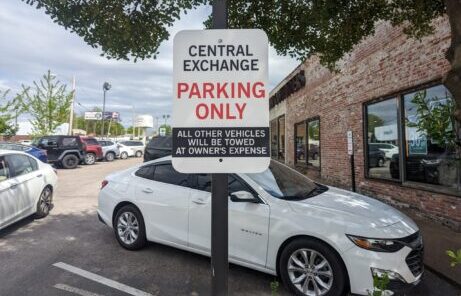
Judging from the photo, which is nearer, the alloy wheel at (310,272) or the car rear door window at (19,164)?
the alloy wheel at (310,272)

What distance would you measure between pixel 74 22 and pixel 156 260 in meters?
3.33

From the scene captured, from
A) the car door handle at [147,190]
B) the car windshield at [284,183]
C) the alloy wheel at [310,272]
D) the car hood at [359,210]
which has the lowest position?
the alloy wheel at [310,272]

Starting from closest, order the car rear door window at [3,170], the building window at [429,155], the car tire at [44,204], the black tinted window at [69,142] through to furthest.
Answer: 1. the car rear door window at [3,170]
2. the building window at [429,155]
3. the car tire at [44,204]
4. the black tinted window at [69,142]

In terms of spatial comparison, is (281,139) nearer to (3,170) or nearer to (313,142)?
(313,142)

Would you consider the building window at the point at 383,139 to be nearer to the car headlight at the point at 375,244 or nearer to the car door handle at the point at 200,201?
the car headlight at the point at 375,244

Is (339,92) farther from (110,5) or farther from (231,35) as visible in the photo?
(231,35)

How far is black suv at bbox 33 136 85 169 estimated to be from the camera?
66.2 feet

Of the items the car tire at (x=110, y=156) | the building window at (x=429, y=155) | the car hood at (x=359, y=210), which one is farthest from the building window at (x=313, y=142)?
the car tire at (x=110, y=156)

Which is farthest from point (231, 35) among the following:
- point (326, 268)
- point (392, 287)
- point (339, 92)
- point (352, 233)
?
point (339, 92)

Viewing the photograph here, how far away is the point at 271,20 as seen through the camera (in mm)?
5586

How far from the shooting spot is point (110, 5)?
4.39m

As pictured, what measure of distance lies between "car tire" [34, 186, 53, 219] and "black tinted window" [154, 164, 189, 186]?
3.43 m

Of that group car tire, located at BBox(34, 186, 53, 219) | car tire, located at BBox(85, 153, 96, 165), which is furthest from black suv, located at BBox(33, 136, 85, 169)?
car tire, located at BBox(34, 186, 53, 219)

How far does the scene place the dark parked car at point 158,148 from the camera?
11484 millimetres
